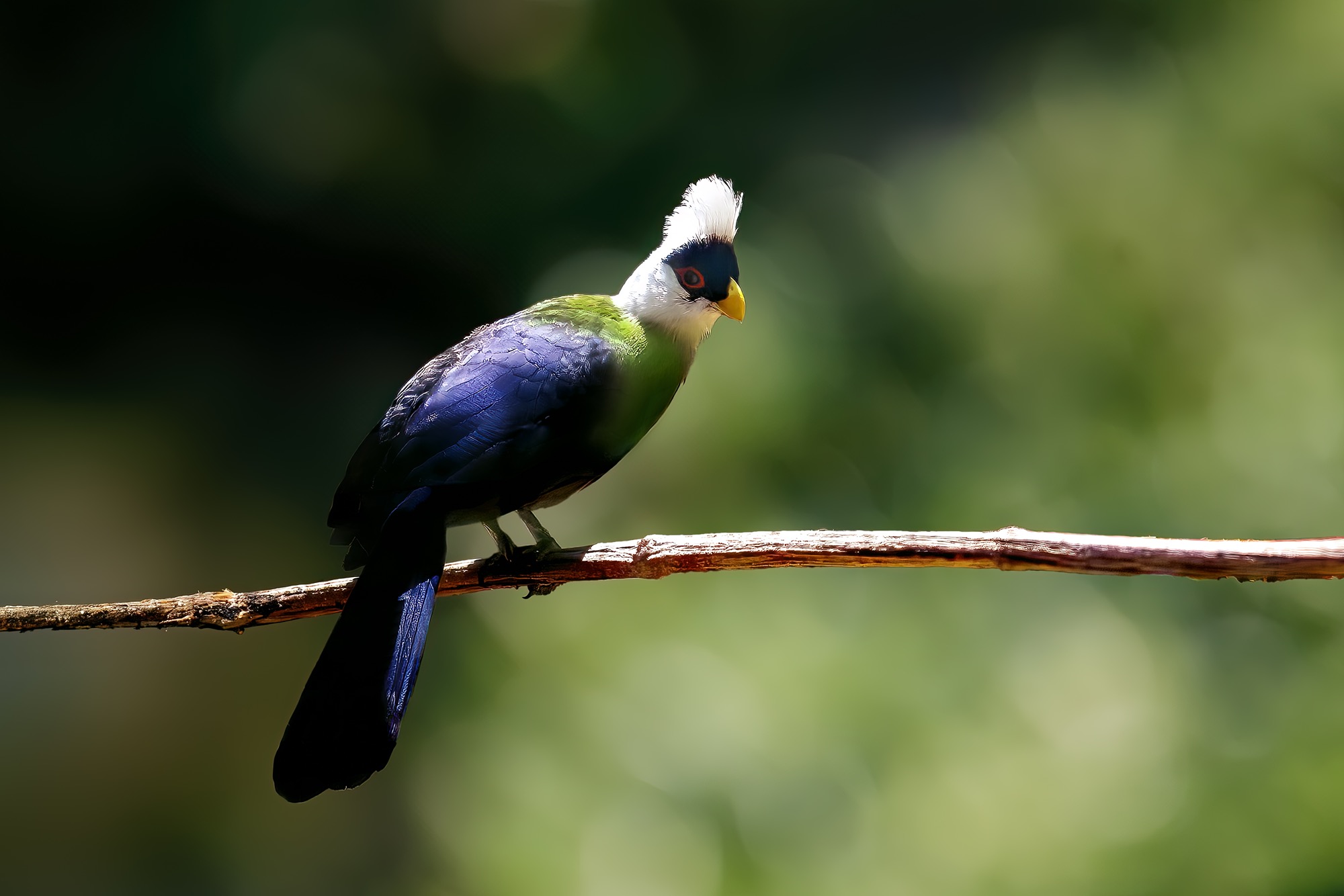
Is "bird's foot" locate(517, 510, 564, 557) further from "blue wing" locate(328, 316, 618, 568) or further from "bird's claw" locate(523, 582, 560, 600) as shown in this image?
"blue wing" locate(328, 316, 618, 568)

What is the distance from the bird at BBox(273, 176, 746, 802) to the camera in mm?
1410

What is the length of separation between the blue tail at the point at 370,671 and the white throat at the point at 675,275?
2.12ft

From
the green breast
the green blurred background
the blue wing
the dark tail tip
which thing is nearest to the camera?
the dark tail tip

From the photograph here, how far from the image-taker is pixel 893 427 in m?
4.21

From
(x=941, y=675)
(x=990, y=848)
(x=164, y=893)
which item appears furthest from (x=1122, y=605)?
(x=164, y=893)

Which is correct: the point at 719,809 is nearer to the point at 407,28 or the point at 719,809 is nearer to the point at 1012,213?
the point at 1012,213

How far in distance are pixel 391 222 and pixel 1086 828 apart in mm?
3625

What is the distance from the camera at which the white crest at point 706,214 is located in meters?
1.87

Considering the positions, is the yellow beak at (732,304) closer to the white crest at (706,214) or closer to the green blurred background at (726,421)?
the white crest at (706,214)

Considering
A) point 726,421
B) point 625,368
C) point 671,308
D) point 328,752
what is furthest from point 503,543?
point 726,421

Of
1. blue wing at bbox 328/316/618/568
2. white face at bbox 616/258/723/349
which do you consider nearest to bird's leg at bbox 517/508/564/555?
blue wing at bbox 328/316/618/568

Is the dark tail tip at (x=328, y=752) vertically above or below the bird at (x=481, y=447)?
below

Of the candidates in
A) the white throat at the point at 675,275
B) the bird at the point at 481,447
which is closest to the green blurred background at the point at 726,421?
the white throat at the point at 675,275

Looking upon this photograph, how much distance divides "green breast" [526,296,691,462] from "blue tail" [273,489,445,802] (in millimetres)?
362
